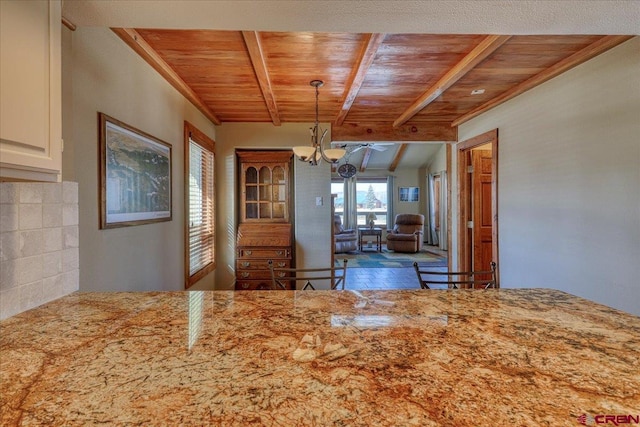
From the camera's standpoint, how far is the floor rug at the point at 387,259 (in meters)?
6.71

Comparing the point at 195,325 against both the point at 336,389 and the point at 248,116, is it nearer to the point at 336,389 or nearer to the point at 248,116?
the point at 336,389

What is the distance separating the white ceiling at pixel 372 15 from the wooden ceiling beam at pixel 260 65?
0.57 meters

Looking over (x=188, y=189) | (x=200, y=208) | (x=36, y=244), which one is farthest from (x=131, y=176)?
(x=200, y=208)

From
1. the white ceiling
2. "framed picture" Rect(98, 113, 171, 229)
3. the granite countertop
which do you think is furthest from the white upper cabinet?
"framed picture" Rect(98, 113, 171, 229)

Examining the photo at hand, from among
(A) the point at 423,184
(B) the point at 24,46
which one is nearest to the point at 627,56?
(B) the point at 24,46

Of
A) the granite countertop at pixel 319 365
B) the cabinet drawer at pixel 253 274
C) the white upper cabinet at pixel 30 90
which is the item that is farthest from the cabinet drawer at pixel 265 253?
the white upper cabinet at pixel 30 90

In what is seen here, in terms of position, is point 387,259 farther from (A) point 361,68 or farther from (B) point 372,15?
(B) point 372,15

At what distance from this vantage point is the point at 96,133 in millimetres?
1712

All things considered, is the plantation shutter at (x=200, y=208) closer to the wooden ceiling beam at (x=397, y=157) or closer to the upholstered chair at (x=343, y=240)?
the upholstered chair at (x=343, y=240)

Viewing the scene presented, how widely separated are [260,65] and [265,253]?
7.35 ft

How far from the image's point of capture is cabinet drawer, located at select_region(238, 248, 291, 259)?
3.93 metres

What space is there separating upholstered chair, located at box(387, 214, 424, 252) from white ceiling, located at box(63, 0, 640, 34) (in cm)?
699

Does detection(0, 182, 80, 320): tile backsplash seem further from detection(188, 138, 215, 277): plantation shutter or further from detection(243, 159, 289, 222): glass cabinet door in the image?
detection(243, 159, 289, 222): glass cabinet door

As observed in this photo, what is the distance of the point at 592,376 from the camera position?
711 millimetres
